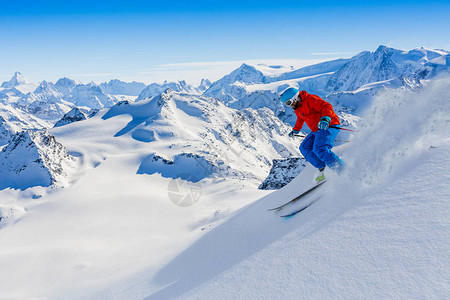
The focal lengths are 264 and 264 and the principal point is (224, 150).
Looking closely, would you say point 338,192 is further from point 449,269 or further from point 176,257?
point 176,257

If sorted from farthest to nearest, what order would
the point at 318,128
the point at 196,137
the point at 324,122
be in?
the point at 196,137, the point at 318,128, the point at 324,122

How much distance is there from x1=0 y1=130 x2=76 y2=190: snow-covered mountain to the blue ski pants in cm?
4814

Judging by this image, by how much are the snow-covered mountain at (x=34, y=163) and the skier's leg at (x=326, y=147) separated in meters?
48.5

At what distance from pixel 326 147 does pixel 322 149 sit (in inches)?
4.2

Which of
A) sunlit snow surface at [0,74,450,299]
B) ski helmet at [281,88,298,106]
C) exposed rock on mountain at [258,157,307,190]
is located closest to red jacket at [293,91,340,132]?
ski helmet at [281,88,298,106]

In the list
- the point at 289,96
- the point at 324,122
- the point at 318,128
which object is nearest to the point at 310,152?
the point at 318,128

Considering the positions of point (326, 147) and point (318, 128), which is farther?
point (318, 128)

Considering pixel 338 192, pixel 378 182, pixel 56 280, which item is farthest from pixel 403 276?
pixel 56 280

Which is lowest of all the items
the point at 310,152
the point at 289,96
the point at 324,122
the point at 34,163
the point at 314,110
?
the point at 34,163

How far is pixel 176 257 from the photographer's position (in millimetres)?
7980

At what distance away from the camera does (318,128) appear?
599 cm

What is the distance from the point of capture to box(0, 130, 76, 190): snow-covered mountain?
44969 millimetres

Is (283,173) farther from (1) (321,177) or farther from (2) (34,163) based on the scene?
(2) (34,163)

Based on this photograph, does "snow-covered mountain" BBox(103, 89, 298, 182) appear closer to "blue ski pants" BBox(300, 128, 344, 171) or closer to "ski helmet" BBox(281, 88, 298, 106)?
"ski helmet" BBox(281, 88, 298, 106)
